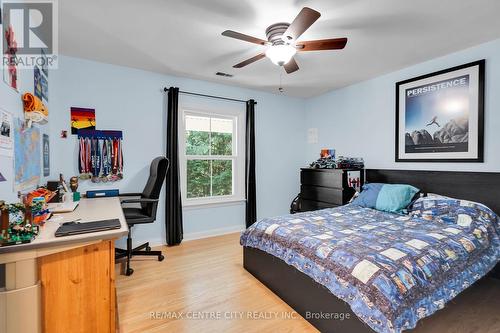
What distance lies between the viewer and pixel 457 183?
274 centimetres

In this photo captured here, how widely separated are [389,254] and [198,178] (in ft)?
9.52

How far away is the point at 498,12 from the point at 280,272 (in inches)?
112

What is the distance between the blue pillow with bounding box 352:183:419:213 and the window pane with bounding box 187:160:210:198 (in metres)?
2.28

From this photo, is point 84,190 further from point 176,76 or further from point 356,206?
point 356,206

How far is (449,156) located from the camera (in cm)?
286

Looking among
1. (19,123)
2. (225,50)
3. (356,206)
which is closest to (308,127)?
(356,206)

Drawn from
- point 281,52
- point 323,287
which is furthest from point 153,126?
point 323,287

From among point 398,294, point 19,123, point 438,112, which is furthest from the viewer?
point 438,112

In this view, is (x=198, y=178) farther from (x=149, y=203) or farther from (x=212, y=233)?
(x=149, y=203)

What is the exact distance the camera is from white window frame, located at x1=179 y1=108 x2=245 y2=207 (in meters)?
3.71

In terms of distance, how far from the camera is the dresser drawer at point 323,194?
3540 millimetres
